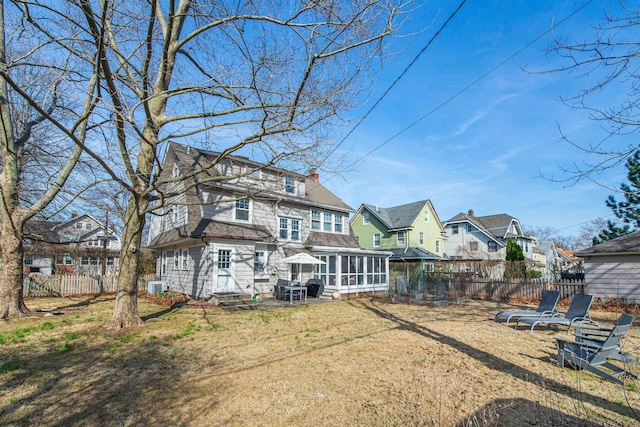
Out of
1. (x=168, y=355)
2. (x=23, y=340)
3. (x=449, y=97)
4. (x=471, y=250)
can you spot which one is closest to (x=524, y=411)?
(x=168, y=355)

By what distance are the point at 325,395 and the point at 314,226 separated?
16.0 meters

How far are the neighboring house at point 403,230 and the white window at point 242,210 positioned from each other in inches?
660

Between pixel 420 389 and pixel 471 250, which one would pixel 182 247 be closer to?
pixel 420 389

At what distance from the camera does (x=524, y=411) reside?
425cm

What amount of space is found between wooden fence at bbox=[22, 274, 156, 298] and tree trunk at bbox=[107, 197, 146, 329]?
39.2 ft

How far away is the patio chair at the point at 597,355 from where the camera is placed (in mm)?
5342

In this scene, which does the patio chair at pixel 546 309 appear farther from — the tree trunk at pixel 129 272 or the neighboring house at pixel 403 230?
the neighboring house at pixel 403 230

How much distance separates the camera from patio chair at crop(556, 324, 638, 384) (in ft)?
17.5

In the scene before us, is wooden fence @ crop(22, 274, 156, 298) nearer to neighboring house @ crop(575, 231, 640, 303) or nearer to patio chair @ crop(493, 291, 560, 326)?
patio chair @ crop(493, 291, 560, 326)

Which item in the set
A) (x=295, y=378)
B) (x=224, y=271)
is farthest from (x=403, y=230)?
(x=295, y=378)

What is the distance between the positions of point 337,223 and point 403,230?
38.9ft

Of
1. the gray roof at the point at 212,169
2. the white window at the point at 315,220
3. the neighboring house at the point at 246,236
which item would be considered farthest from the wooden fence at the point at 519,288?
the white window at the point at 315,220

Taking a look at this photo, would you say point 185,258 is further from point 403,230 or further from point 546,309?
point 403,230

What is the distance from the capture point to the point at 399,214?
34062 millimetres
